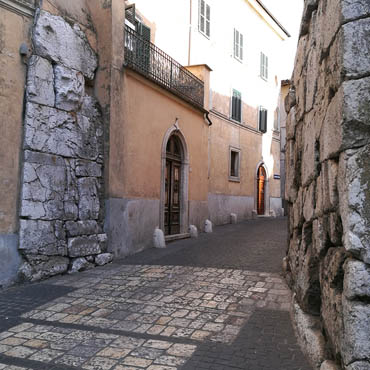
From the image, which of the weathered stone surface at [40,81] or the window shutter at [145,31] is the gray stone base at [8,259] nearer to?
the weathered stone surface at [40,81]

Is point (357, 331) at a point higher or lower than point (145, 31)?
lower

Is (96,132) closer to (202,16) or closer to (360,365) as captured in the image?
(360,365)

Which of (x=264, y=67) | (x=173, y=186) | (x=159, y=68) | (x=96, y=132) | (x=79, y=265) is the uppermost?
(x=264, y=67)

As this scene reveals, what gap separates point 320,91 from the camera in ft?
11.2

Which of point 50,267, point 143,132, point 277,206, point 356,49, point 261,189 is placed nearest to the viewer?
point 356,49

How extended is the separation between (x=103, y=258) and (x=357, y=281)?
647 centimetres

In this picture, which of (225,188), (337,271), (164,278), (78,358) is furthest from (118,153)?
(225,188)

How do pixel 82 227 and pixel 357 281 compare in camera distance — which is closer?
pixel 357 281

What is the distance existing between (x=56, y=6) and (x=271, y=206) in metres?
16.0

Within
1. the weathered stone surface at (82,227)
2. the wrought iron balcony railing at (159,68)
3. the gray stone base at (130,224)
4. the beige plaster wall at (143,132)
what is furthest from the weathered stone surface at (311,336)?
the wrought iron balcony railing at (159,68)

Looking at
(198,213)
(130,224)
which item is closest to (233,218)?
(198,213)

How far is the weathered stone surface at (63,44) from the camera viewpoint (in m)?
7.11

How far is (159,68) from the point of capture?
35.2 feet

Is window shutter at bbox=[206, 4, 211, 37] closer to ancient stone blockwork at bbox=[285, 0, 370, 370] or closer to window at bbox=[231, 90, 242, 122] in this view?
window at bbox=[231, 90, 242, 122]
